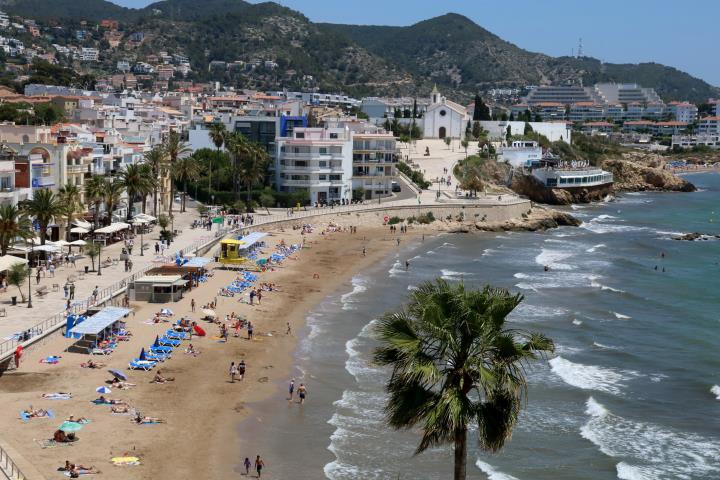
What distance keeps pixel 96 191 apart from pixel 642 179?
10298cm

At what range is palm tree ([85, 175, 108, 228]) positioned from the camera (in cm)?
5338

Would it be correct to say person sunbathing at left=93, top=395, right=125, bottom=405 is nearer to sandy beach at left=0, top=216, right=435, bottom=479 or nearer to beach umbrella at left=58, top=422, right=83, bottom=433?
sandy beach at left=0, top=216, right=435, bottom=479

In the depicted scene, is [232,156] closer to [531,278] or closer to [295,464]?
[531,278]

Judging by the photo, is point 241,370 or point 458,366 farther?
point 241,370

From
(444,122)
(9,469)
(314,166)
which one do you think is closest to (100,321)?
(9,469)

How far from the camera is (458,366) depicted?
1327 centimetres

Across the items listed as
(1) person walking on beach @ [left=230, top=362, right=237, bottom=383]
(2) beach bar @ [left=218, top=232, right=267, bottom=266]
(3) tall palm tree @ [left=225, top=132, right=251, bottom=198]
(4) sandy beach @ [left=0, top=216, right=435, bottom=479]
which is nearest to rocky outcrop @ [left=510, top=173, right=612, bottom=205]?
(3) tall palm tree @ [left=225, top=132, right=251, bottom=198]

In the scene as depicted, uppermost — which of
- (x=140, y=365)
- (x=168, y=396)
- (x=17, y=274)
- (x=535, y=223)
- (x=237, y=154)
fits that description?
(x=237, y=154)

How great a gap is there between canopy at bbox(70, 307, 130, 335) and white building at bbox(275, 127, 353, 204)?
145ft

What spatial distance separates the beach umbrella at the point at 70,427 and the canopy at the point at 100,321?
8352 mm

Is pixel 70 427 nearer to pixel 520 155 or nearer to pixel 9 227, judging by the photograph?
pixel 9 227

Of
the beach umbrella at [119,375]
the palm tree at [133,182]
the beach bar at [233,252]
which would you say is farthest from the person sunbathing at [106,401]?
the palm tree at [133,182]

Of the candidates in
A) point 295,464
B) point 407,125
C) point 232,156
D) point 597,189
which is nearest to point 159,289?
point 295,464

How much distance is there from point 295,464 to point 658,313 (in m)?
27.7
